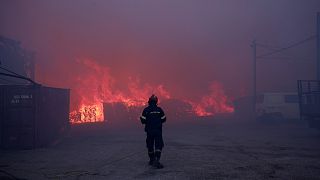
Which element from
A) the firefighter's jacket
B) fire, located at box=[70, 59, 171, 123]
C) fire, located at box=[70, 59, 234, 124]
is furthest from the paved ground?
fire, located at box=[70, 59, 234, 124]

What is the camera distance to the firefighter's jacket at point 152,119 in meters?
8.45

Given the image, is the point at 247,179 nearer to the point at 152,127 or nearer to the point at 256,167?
the point at 256,167

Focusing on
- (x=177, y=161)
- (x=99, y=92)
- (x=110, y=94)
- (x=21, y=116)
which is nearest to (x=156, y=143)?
(x=177, y=161)

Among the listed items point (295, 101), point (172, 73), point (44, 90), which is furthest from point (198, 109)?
point (44, 90)

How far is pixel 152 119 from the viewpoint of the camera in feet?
27.9

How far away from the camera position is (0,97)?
1224 centimetres

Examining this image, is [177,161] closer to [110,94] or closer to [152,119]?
[152,119]

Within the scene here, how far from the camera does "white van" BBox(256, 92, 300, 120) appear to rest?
21047 millimetres

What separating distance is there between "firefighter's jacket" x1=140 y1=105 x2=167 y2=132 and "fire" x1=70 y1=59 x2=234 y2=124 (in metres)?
17.8

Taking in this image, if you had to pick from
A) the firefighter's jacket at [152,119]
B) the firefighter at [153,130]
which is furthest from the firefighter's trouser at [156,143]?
the firefighter's jacket at [152,119]

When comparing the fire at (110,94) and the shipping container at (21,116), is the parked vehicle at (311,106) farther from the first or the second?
the fire at (110,94)

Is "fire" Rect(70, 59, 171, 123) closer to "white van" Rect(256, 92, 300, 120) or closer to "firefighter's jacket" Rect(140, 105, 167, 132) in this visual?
"white van" Rect(256, 92, 300, 120)

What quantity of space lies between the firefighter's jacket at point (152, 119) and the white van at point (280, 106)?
14.4 meters

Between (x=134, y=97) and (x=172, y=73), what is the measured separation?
625 centimetres
